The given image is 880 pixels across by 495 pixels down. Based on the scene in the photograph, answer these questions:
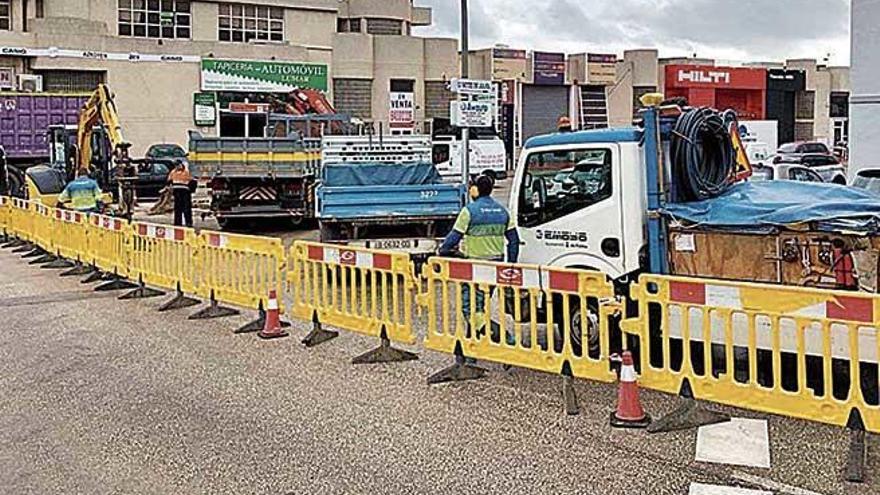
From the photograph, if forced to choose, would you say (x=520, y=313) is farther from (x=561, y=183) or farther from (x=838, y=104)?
(x=838, y=104)

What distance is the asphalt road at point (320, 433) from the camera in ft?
20.9

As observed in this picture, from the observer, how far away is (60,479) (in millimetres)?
6520

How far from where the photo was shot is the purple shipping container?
34062mm

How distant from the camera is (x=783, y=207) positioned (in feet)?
26.3

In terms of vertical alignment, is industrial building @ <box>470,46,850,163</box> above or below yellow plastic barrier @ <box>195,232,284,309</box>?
above

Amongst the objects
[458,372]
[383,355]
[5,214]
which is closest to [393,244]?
[383,355]

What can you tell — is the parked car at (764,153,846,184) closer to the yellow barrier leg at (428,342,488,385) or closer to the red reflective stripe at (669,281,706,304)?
the yellow barrier leg at (428,342,488,385)

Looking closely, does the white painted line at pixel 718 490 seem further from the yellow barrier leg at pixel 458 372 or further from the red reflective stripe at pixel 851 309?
the yellow barrier leg at pixel 458 372

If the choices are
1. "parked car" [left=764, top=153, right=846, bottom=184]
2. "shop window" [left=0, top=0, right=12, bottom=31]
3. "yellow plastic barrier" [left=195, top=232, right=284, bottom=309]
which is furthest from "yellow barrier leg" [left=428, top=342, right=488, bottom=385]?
"shop window" [left=0, top=0, right=12, bottom=31]

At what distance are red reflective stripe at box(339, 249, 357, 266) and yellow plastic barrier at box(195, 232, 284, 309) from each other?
1.20 m

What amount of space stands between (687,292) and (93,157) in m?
21.3

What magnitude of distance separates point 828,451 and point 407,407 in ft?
10.3

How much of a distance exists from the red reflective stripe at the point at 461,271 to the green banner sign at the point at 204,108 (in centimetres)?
3975

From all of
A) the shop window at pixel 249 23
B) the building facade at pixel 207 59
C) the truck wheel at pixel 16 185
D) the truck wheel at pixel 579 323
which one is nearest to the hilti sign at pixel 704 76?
the building facade at pixel 207 59
